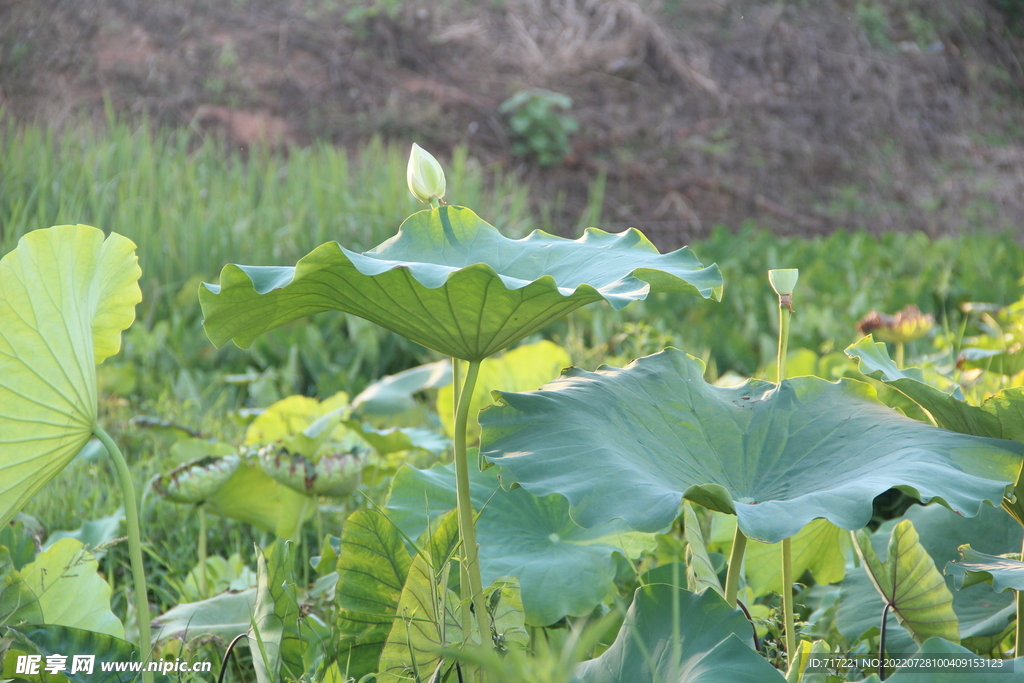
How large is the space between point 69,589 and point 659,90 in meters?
6.75

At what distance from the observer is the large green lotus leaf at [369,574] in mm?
724

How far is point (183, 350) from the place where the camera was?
94.8 inches

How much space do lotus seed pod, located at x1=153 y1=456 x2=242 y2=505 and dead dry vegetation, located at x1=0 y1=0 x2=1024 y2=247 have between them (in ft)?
13.9

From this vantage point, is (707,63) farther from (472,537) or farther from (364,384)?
(472,537)

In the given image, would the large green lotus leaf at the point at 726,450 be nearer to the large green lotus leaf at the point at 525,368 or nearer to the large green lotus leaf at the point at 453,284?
the large green lotus leaf at the point at 453,284

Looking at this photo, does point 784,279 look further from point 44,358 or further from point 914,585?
point 44,358

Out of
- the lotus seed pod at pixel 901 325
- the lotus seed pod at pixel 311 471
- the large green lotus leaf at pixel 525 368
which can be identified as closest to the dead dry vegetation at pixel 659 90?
the large green lotus leaf at pixel 525 368

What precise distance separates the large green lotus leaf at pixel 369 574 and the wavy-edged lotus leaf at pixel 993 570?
18.5 inches

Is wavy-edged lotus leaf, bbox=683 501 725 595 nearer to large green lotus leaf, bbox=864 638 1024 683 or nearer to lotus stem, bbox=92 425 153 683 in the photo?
large green lotus leaf, bbox=864 638 1024 683

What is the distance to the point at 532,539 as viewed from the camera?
85 cm

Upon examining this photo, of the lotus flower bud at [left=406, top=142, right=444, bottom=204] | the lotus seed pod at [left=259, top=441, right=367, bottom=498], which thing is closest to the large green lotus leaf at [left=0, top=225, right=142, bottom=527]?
the lotus flower bud at [left=406, top=142, right=444, bottom=204]

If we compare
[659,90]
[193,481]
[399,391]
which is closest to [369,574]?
[193,481]

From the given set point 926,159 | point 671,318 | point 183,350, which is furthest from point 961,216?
point 183,350

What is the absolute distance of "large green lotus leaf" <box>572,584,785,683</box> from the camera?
551 millimetres
